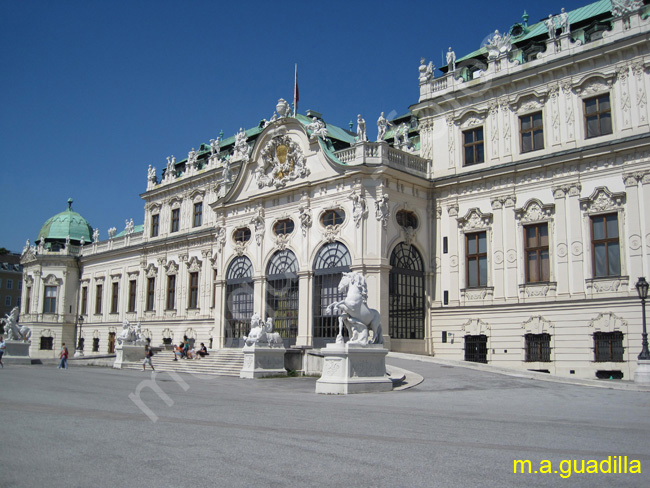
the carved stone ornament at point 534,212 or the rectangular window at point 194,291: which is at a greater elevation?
the carved stone ornament at point 534,212

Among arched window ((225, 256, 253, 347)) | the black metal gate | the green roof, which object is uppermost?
the green roof

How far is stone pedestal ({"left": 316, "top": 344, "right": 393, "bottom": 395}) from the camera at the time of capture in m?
20.1

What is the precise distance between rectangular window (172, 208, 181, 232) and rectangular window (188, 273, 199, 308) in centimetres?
536

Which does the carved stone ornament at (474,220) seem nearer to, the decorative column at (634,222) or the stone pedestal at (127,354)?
the decorative column at (634,222)

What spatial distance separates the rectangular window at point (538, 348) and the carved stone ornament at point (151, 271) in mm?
34644

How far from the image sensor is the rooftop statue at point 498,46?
111ft

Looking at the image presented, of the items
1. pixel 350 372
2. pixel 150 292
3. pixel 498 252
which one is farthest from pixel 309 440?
pixel 150 292

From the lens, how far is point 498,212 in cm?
3306

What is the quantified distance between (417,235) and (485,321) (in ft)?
19.8

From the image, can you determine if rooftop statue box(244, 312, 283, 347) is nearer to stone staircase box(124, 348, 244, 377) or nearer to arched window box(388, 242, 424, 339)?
stone staircase box(124, 348, 244, 377)

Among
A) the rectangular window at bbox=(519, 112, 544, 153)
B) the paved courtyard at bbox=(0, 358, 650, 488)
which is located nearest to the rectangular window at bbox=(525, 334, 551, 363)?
the rectangular window at bbox=(519, 112, 544, 153)

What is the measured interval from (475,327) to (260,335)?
1121 cm

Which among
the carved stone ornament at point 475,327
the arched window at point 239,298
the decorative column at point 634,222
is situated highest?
the decorative column at point 634,222

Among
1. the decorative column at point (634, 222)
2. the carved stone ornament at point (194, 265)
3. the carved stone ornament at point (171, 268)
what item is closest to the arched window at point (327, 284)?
the decorative column at point (634, 222)
